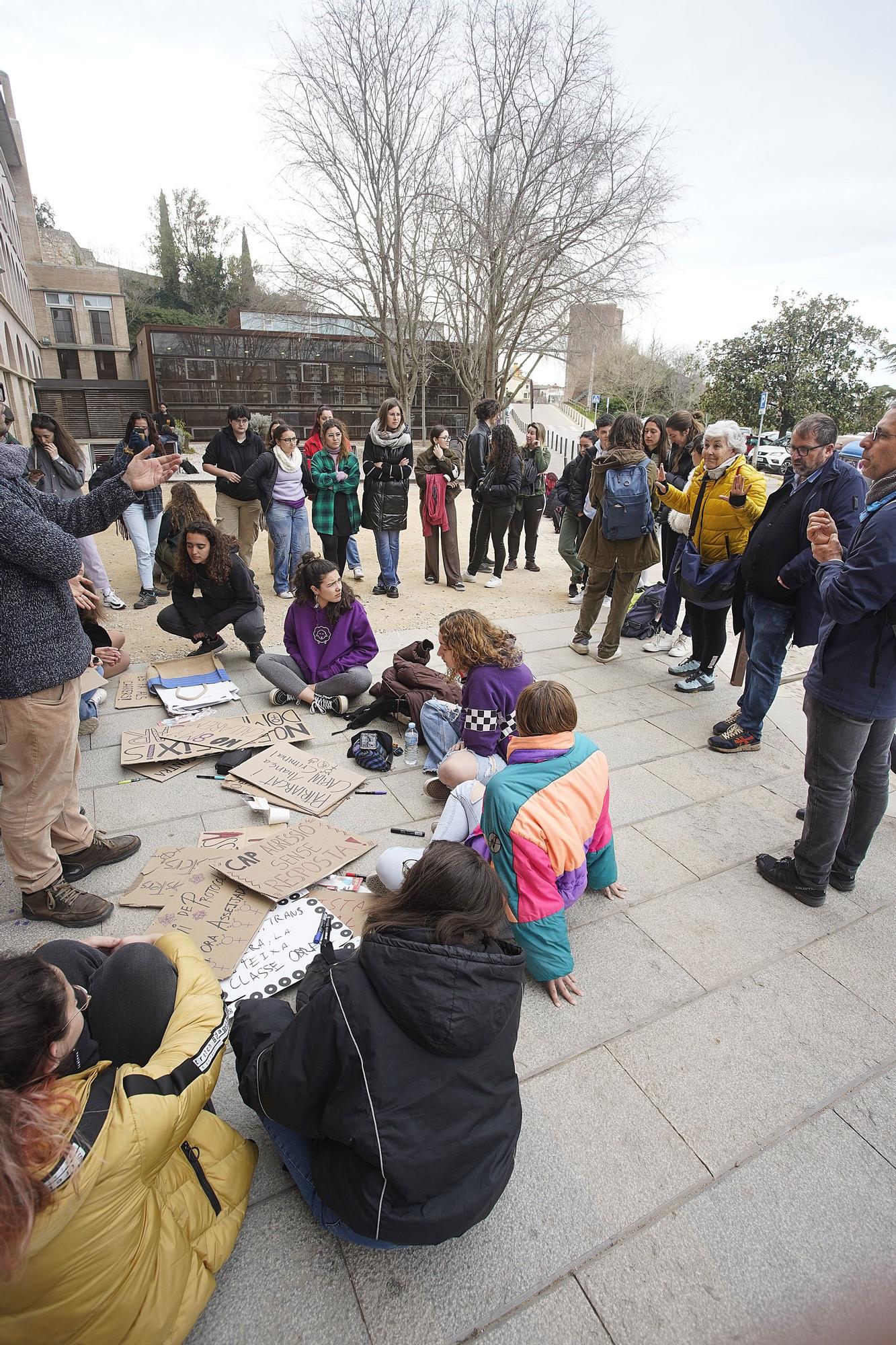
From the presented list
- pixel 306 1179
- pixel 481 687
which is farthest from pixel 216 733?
pixel 306 1179

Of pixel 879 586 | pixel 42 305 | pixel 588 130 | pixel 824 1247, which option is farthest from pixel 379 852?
pixel 42 305

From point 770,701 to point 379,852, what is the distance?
2.62 m

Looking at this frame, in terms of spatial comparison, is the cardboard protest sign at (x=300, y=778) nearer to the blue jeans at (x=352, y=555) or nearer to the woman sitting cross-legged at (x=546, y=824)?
the woman sitting cross-legged at (x=546, y=824)

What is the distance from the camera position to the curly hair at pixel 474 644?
330 centimetres

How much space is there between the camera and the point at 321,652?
4.71 metres

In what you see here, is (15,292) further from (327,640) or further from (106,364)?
(327,640)

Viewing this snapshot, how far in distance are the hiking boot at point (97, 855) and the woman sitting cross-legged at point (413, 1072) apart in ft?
5.66

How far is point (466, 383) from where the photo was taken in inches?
813

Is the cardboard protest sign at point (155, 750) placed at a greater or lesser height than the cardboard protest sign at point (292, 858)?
lesser

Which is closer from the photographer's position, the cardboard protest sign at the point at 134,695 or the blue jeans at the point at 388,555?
the cardboard protest sign at the point at 134,695

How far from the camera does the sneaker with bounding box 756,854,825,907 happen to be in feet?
9.61

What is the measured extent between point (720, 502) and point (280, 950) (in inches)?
154

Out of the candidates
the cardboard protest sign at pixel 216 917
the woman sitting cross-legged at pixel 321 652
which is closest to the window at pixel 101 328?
the woman sitting cross-legged at pixel 321 652

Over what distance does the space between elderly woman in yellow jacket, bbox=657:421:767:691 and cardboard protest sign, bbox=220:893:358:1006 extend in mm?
3485
